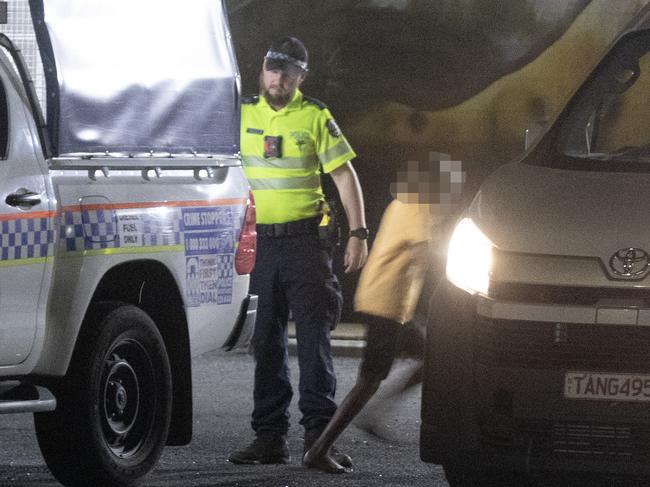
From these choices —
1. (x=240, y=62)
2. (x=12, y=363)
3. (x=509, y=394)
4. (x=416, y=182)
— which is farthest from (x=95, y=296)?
(x=240, y=62)

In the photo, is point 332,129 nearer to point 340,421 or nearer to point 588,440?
point 340,421

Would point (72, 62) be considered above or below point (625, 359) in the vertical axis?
above

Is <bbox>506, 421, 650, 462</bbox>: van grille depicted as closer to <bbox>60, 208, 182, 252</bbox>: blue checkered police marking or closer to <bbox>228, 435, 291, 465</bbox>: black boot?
<bbox>60, 208, 182, 252</bbox>: blue checkered police marking

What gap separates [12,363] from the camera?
7582 mm

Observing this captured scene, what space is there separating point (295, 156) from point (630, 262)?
3.04 m

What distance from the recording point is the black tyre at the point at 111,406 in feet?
25.8

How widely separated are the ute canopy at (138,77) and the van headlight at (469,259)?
200 centimetres

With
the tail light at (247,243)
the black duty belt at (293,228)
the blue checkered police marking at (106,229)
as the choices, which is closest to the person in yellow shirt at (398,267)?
the black duty belt at (293,228)

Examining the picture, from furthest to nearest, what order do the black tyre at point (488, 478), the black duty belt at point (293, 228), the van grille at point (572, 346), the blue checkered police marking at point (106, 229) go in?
1. the black duty belt at point (293, 228)
2. the blue checkered police marking at point (106, 229)
3. the black tyre at point (488, 478)
4. the van grille at point (572, 346)

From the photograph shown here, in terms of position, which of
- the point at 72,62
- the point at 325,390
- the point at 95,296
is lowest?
the point at 325,390

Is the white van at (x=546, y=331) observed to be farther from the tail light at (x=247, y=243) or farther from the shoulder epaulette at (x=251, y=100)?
the shoulder epaulette at (x=251, y=100)

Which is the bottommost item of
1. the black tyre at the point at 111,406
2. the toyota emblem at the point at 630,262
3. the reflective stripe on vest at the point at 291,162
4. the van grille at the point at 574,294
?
the black tyre at the point at 111,406

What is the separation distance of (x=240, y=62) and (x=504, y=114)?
2.00 m

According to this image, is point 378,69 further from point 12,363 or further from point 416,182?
point 12,363
